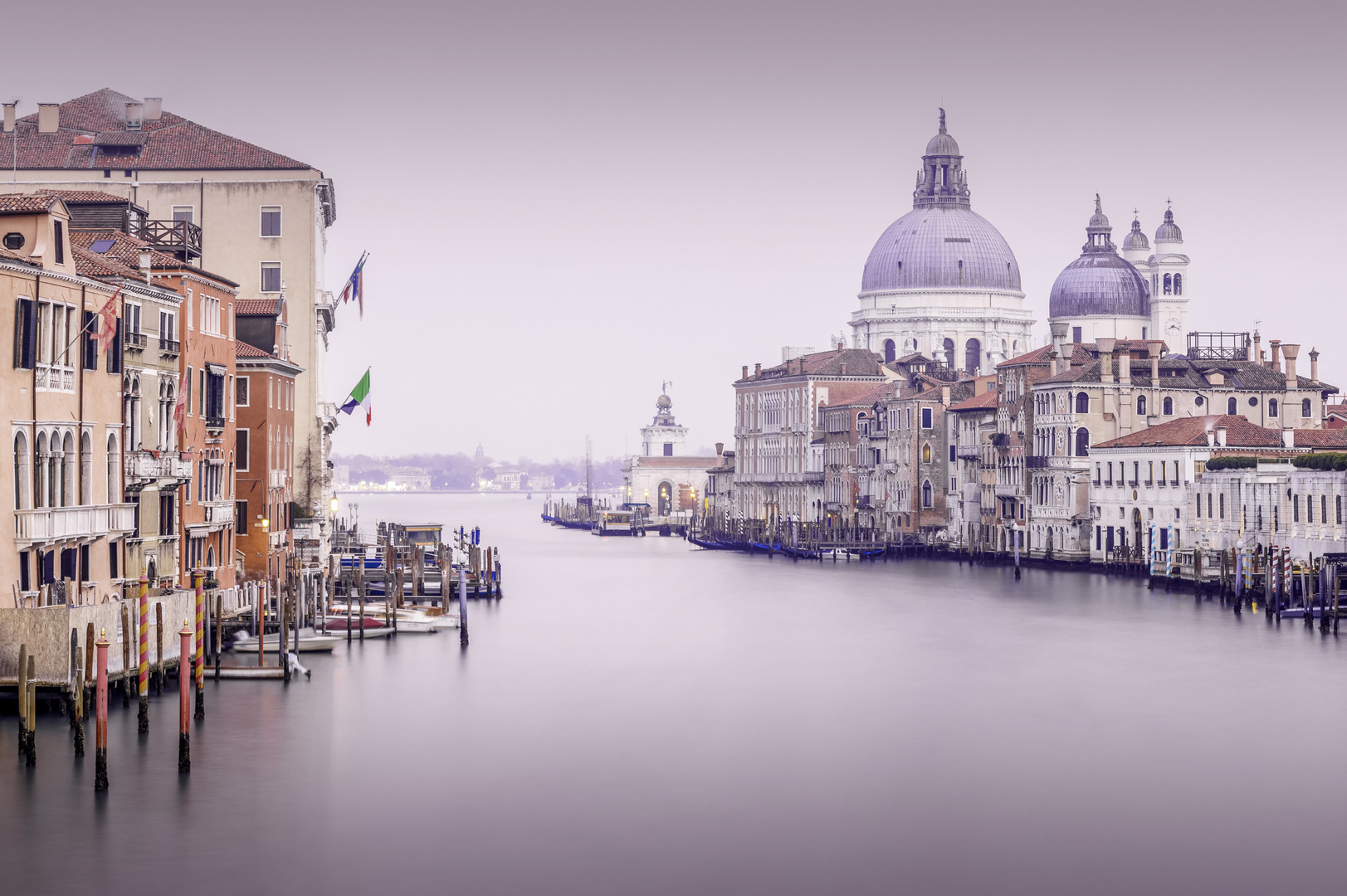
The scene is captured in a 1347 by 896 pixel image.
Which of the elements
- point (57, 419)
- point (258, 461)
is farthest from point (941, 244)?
point (57, 419)

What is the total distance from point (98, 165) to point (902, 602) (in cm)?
2373

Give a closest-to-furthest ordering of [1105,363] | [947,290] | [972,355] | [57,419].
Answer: [57,419] → [1105,363] → [947,290] → [972,355]

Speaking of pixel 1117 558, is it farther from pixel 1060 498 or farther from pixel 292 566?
pixel 292 566

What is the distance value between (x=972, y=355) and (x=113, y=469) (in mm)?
90161

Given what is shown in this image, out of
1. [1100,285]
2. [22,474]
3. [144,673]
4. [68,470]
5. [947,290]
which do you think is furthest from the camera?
[947,290]

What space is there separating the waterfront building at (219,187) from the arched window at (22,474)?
2369 centimetres

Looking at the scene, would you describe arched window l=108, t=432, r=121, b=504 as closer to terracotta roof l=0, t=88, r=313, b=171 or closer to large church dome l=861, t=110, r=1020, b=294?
terracotta roof l=0, t=88, r=313, b=171

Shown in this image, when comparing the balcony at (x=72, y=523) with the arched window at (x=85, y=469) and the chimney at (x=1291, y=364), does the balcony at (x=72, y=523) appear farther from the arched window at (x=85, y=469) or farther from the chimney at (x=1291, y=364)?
the chimney at (x=1291, y=364)

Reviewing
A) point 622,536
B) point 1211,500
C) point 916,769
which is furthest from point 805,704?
point 622,536

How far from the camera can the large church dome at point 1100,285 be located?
109375 millimetres

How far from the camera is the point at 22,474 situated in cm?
2719

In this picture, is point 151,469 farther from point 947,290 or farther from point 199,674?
point 947,290

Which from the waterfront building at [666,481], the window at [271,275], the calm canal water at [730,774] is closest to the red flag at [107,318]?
the calm canal water at [730,774]

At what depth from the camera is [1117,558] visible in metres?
62.5
